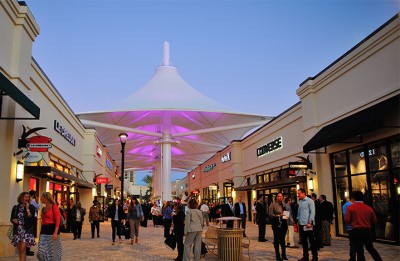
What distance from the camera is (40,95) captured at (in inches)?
647

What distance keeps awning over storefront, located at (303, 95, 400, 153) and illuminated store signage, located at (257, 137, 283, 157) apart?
7296mm

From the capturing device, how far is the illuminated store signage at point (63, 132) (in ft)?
63.6

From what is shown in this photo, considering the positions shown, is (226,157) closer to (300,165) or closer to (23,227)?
(300,165)

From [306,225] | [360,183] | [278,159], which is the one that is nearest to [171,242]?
[306,225]

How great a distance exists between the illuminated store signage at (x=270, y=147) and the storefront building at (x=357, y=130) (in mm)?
2066

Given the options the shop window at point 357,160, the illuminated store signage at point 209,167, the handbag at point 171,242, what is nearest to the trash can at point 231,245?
the handbag at point 171,242

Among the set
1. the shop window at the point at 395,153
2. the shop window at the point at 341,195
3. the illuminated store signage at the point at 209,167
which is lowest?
the shop window at the point at 341,195

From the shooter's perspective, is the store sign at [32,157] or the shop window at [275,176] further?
the shop window at [275,176]

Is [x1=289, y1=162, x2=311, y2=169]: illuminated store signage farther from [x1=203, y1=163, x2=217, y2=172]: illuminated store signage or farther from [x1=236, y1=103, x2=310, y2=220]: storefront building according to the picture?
[x1=203, y1=163, x2=217, y2=172]: illuminated store signage

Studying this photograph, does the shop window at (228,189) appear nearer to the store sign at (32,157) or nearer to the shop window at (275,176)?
the shop window at (275,176)

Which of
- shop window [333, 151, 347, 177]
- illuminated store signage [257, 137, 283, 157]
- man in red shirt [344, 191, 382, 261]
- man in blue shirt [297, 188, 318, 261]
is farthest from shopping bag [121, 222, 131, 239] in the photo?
illuminated store signage [257, 137, 283, 157]

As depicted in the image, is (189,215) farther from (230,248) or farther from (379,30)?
(379,30)

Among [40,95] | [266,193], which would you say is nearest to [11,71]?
[40,95]

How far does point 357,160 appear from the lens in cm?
1390
